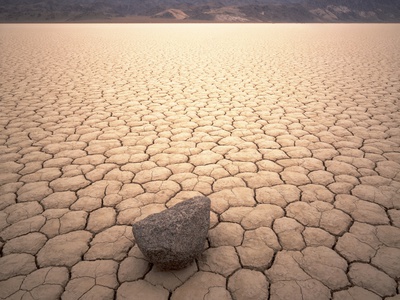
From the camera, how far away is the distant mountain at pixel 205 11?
4546 centimetres

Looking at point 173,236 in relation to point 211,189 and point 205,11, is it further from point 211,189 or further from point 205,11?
point 205,11

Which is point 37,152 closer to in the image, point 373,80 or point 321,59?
point 373,80

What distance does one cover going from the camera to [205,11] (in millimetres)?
53406

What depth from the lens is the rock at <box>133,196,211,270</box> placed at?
134 cm

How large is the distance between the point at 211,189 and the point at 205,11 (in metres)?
58.5

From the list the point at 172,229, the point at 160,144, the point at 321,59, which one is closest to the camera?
the point at 172,229

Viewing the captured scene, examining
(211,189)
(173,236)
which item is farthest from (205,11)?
(173,236)

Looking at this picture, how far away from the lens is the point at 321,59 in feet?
26.9

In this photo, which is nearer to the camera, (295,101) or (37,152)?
(37,152)

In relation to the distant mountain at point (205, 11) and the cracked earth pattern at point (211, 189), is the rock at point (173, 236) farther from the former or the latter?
the distant mountain at point (205, 11)

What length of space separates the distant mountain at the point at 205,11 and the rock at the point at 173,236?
161 feet

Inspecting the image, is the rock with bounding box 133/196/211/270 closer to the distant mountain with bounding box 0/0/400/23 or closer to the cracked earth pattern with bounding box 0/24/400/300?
the cracked earth pattern with bounding box 0/24/400/300

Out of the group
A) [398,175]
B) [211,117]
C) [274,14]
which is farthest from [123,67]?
[274,14]

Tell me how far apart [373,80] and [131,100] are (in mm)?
4896
